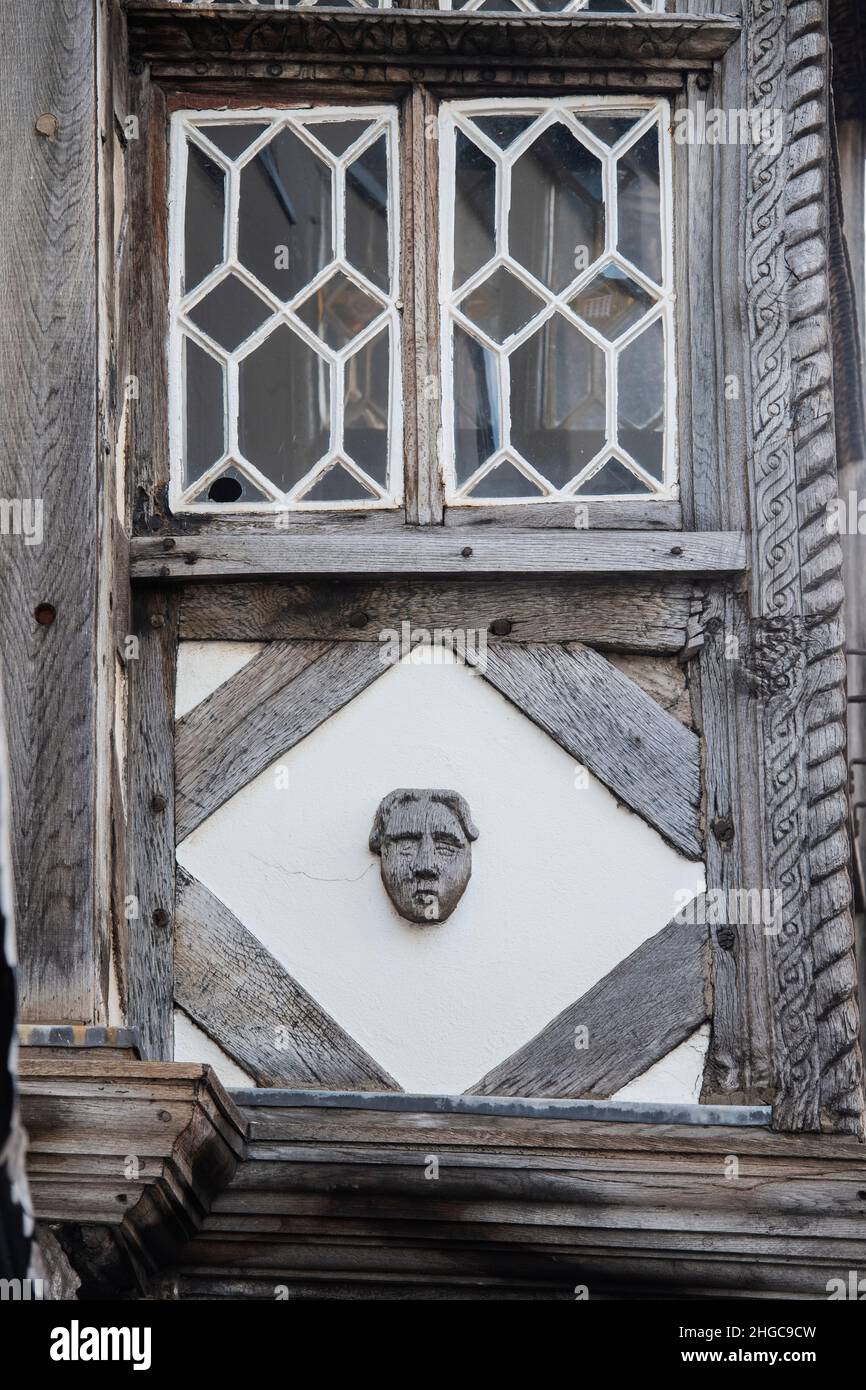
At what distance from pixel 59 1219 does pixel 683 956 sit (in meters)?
1.49

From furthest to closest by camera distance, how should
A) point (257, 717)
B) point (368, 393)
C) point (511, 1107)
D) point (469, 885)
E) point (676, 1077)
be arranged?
point (368, 393), point (257, 717), point (469, 885), point (676, 1077), point (511, 1107)

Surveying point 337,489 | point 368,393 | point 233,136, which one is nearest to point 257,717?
point 337,489

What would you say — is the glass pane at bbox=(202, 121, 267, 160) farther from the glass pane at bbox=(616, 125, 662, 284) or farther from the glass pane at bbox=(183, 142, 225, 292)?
the glass pane at bbox=(616, 125, 662, 284)

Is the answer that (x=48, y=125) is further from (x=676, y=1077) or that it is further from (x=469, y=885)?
(x=676, y=1077)

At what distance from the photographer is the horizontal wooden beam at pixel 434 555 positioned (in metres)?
4.92

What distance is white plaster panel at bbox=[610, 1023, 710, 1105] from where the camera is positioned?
15.4ft

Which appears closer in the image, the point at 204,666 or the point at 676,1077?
the point at 676,1077

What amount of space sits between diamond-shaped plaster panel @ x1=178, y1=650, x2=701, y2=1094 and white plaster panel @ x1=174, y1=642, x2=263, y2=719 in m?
0.24

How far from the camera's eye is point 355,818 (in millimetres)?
4852

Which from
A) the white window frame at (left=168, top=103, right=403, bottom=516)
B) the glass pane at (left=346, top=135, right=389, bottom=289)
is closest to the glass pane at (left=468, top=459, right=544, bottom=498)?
the white window frame at (left=168, top=103, right=403, bottom=516)

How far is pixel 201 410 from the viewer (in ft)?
17.0

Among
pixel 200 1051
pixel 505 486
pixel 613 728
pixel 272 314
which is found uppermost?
pixel 272 314

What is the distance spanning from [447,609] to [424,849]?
1.90ft
